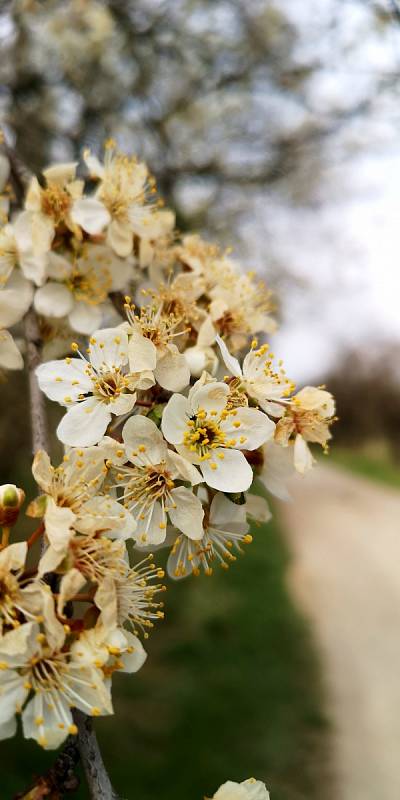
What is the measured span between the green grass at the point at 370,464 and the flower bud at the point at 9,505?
10.2 meters

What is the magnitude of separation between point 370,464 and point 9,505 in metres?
12.9

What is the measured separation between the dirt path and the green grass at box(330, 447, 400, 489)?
145 centimetres

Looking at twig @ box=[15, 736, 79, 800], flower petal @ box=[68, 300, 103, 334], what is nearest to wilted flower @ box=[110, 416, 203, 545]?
twig @ box=[15, 736, 79, 800]

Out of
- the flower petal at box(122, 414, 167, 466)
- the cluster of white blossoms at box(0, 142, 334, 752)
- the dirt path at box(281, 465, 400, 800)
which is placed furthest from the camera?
the dirt path at box(281, 465, 400, 800)

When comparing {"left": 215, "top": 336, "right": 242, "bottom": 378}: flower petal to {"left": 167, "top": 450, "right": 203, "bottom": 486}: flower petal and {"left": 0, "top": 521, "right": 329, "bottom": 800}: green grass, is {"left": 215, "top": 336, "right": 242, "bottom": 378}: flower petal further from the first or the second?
{"left": 0, "top": 521, "right": 329, "bottom": 800}: green grass

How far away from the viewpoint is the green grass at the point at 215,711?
3.35 metres

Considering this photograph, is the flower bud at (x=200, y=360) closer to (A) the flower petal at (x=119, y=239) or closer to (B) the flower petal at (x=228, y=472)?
(B) the flower petal at (x=228, y=472)

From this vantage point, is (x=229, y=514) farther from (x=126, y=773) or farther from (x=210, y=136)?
(x=210, y=136)

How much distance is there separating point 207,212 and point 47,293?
4.56m

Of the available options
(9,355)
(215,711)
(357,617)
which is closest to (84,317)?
(9,355)

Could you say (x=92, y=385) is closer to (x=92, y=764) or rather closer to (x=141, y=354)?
(x=141, y=354)

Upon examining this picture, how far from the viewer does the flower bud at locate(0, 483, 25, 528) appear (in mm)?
856

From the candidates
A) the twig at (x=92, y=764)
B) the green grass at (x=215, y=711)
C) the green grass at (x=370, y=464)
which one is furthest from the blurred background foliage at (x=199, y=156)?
the green grass at (x=370, y=464)

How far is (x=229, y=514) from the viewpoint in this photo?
1.00 metres
